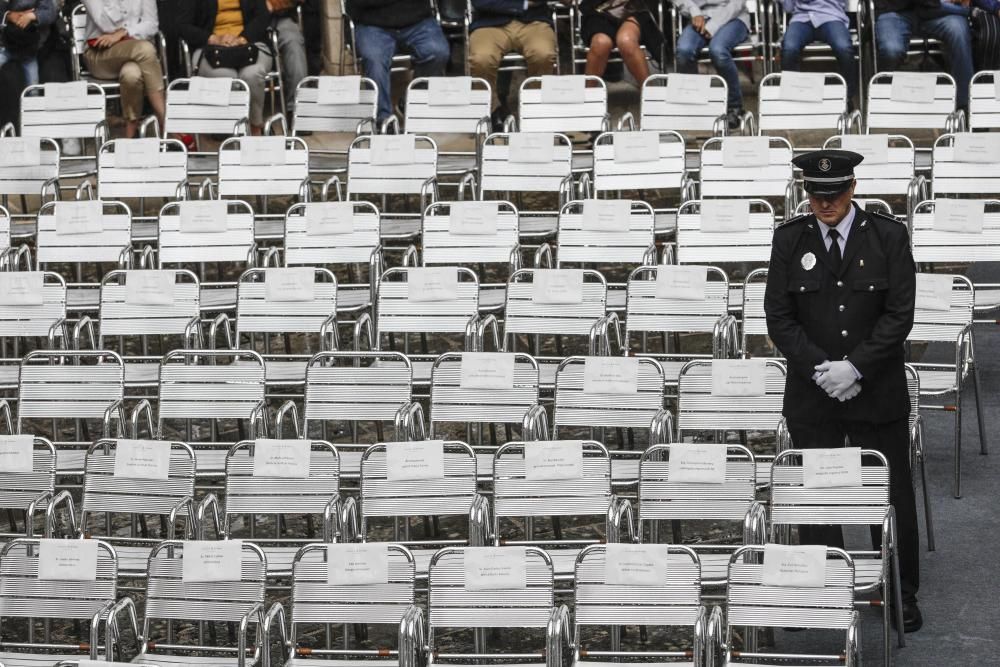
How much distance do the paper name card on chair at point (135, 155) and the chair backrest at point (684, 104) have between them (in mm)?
2982

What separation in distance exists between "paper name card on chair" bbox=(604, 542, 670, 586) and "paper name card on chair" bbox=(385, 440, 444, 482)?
109 cm

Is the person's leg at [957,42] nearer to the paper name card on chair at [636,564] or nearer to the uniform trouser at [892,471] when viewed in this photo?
the uniform trouser at [892,471]

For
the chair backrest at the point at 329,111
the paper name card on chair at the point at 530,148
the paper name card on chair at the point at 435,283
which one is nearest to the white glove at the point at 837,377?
the paper name card on chair at the point at 435,283

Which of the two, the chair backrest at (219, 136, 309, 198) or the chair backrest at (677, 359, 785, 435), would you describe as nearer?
the chair backrest at (677, 359, 785, 435)

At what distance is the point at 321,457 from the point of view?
7.30 meters

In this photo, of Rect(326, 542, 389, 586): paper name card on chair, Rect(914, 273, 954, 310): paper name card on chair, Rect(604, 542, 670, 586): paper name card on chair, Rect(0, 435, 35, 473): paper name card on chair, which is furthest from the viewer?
Rect(914, 273, 954, 310): paper name card on chair

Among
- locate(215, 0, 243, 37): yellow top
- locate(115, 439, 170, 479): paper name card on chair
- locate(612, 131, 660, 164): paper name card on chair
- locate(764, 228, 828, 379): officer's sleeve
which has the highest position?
locate(215, 0, 243, 37): yellow top

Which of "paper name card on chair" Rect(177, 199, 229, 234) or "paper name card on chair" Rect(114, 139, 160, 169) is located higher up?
"paper name card on chair" Rect(114, 139, 160, 169)

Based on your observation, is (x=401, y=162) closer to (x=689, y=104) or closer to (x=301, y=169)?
(x=301, y=169)

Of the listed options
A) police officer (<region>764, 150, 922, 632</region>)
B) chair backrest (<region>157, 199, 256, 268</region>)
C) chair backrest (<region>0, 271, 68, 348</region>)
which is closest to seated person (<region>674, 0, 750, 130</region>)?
chair backrest (<region>157, 199, 256, 268</region>)

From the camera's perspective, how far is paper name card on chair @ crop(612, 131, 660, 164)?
10.1 meters

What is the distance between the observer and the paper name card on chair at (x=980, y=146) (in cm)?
960

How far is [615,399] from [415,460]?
108cm

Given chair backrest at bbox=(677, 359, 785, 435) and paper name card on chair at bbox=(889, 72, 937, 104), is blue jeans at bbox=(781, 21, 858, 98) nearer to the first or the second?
paper name card on chair at bbox=(889, 72, 937, 104)
